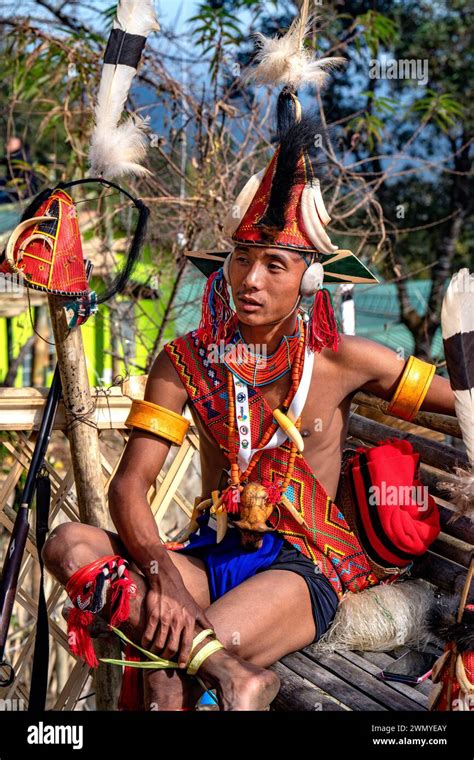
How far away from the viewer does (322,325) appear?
8.75 feet

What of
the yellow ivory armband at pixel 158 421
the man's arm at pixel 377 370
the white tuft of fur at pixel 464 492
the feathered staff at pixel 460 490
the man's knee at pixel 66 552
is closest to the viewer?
the feathered staff at pixel 460 490

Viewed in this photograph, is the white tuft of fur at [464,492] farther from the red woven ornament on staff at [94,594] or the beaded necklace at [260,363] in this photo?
the red woven ornament on staff at [94,594]

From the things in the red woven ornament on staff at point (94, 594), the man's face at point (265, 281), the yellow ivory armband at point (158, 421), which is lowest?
the red woven ornament on staff at point (94, 594)

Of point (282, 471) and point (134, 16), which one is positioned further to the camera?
point (134, 16)

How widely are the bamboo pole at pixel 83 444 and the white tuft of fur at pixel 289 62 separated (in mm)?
1037

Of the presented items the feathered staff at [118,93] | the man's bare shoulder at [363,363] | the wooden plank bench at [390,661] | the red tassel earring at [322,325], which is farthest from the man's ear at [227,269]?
the wooden plank bench at [390,661]

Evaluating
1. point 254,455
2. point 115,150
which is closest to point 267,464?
point 254,455

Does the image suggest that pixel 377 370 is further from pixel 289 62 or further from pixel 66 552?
pixel 66 552

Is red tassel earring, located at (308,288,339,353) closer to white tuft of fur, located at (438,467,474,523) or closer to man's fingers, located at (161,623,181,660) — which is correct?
white tuft of fur, located at (438,467,474,523)

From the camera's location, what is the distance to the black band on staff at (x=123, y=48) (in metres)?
2.91

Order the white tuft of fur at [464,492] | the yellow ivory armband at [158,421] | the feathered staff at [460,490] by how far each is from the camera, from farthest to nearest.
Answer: the yellow ivory armband at [158,421]
the white tuft of fur at [464,492]
the feathered staff at [460,490]

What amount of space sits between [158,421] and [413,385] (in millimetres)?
793

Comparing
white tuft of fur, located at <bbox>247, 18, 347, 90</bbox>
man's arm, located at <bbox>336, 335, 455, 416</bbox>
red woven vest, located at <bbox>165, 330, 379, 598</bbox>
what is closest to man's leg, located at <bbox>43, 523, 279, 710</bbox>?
red woven vest, located at <bbox>165, 330, 379, 598</bbox>

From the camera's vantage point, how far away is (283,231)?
8.14 ft
